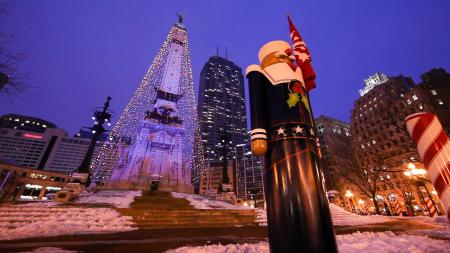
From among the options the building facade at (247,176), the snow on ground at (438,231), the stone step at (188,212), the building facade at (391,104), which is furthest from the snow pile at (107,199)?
the building facade at (247,176)

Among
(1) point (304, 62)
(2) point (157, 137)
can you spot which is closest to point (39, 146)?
(2) point (157, 137)

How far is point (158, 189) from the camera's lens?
23.9m

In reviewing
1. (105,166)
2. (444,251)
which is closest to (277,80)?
(444,251)

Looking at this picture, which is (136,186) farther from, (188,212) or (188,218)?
(188,218)

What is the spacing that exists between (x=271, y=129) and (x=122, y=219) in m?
9.29

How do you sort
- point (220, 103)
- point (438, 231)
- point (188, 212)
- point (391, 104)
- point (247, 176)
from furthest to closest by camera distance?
1. point (220, 103)
2. point (247, 176)
3. point (391, 104)
4. point (188, 212)
5. point (438, 231)

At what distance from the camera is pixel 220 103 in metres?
145

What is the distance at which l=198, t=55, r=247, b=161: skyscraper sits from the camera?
129625 mm

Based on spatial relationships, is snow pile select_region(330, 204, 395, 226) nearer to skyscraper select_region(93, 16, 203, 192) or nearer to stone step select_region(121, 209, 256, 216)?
stone step select_region(121, 209, 256, 216)

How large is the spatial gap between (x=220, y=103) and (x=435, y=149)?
143239 mm

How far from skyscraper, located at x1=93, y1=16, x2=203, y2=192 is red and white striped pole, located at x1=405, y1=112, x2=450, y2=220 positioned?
892 inches

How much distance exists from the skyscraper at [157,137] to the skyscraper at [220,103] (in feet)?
297


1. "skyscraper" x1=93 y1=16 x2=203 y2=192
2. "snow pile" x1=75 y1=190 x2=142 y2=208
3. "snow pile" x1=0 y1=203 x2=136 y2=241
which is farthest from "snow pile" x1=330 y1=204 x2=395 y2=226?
"skyscraper" x1=93 y1=16 x2=203 y2=192

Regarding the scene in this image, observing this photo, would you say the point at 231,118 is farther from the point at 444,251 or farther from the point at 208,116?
the point at 444,251
